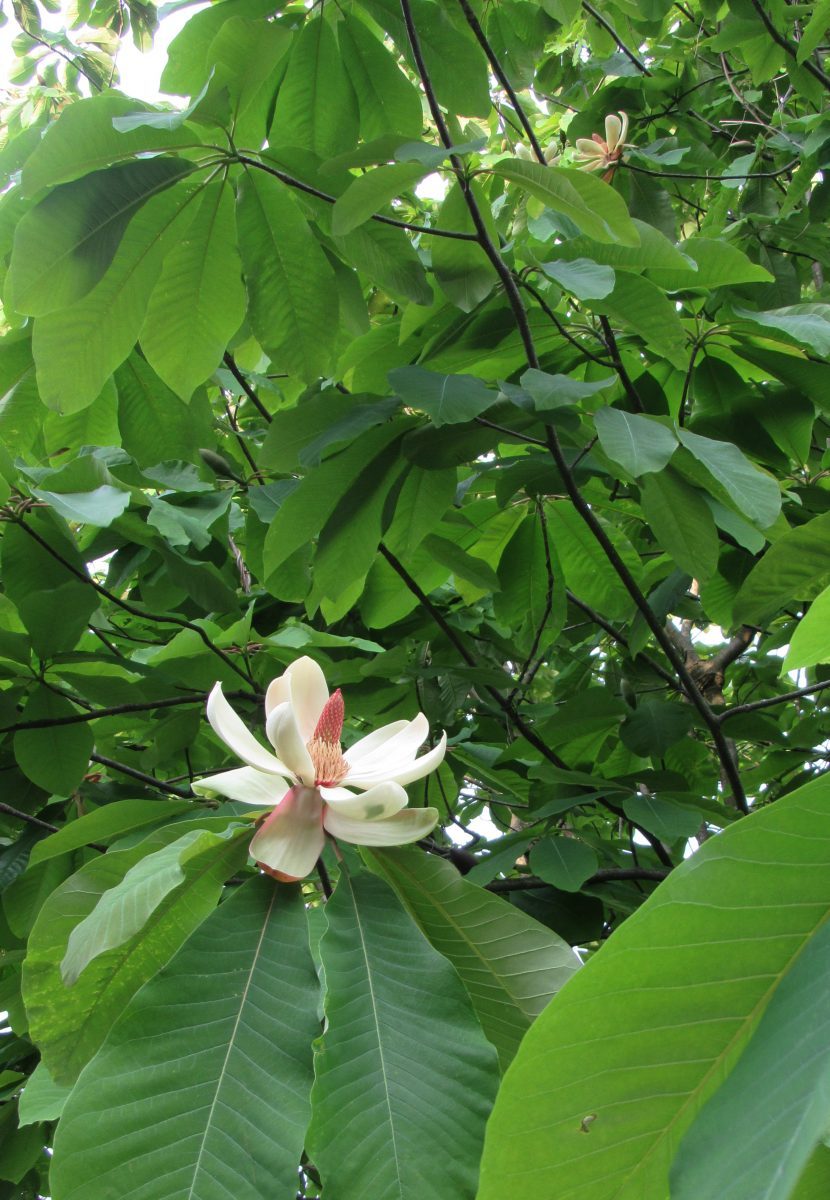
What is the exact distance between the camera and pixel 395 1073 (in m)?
0.55

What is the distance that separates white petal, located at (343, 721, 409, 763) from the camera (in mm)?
817

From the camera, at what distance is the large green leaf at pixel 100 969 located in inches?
25.6

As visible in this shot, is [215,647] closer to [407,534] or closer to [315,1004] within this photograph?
[407,534]

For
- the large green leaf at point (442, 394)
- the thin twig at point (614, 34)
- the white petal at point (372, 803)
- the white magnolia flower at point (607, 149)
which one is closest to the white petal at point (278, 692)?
the white petal at point (372, 803)

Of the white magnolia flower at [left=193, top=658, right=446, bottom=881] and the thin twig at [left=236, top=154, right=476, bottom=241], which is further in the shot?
the thin twig at [left=236, top=154, right=476, bottom=241]

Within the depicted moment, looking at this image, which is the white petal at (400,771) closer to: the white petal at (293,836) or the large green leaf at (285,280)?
the white petal at (293,836)

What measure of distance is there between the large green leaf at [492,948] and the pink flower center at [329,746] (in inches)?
3.7

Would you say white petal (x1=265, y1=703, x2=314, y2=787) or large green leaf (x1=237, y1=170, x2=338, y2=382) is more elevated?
large green leaf (x1=237, y1=170, x2=338, y2=382)

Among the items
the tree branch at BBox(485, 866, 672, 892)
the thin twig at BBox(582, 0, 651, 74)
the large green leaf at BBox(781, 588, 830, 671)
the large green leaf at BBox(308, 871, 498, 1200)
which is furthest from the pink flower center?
the thin twig at BBox(582, 0, 651, 74)

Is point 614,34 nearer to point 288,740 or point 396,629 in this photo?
point 396,629

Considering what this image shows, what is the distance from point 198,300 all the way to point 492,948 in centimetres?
89

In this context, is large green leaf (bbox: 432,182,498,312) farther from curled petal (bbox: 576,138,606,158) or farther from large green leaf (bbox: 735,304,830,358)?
curled petal (bbox: 576,138,606,158)

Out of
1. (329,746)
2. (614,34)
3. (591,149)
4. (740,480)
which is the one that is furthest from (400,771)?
(614,34)

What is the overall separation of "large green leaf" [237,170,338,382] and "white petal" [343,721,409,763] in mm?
608
